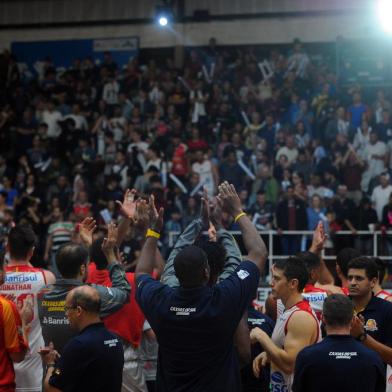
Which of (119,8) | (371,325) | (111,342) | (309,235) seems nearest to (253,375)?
(371,325)

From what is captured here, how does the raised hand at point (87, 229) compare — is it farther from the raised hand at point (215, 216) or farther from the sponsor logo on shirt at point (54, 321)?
the raised hand at point (215, 216)

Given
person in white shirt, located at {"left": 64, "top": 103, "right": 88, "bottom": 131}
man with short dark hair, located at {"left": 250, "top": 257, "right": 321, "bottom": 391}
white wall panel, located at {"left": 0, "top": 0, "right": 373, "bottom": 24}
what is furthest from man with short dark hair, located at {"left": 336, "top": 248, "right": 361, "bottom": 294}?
white wall panel, located at {"left": 0, "top": 0, "right": 373, "bottom": 24}

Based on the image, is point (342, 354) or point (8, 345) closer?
point (342, 354)

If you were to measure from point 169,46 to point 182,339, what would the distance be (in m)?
20.2

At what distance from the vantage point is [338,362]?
5.06 metres

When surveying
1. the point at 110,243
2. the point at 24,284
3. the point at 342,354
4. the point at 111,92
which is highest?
the point at 111,92

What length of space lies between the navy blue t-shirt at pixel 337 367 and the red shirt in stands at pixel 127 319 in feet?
6.65

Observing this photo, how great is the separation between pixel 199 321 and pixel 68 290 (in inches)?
59.2

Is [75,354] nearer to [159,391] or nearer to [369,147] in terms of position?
[159,391]

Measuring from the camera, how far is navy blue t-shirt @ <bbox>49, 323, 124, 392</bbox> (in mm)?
5102

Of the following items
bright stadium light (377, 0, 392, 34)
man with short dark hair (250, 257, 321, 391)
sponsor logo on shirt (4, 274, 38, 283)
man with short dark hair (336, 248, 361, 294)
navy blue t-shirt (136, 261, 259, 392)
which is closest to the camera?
navy blue t-shirt (136, 261, 259, 392)

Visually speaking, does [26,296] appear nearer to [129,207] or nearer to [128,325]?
[128,325]

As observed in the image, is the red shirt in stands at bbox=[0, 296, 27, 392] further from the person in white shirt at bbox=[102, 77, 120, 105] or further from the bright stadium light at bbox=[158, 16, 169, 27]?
the bright stadium light at bbox=[158, 16, 169, 27]

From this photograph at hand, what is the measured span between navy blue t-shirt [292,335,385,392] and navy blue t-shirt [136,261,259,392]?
0.45m
